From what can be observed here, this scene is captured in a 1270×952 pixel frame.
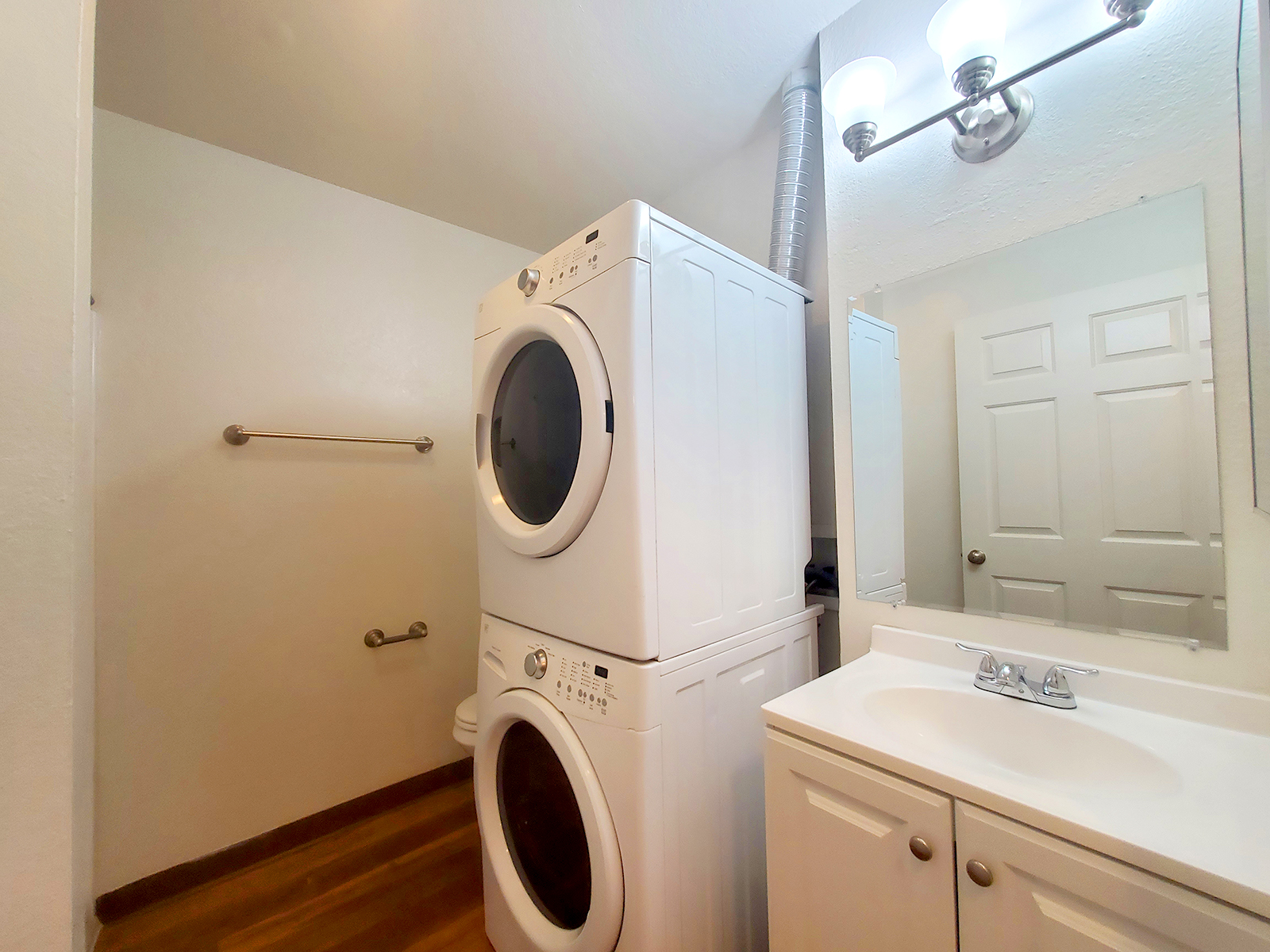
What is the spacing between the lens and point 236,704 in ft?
5.29

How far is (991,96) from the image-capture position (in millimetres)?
1004

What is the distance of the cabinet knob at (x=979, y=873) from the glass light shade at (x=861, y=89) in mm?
1438

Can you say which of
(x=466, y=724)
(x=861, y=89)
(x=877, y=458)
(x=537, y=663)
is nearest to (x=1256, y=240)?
(x=877, y=458)

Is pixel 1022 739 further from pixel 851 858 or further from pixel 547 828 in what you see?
pixel 547 828

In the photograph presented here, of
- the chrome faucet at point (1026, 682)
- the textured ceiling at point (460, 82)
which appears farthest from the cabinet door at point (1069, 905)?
the textured ceiling at point (460, 82)

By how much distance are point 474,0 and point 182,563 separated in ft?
6.04

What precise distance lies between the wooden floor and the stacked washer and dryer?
302 mm

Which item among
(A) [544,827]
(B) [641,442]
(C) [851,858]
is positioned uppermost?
(B) [641,442]

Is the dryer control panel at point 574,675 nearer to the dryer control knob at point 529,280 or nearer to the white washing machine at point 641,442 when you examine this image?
the white washing machine at point 641,442

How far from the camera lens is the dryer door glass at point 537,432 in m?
1.07

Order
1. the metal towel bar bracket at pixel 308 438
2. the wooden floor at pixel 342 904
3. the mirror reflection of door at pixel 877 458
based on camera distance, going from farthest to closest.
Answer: the metal towel bar bracket at pixel 308 438, the wooden floor at pixel 342 904, the mirror reflection of door at pixel 877 458

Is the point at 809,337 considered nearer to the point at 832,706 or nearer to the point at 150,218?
the point at 832,706

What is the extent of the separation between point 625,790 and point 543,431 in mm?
770

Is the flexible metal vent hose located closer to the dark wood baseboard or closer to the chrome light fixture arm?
the chrome light fixture arm
